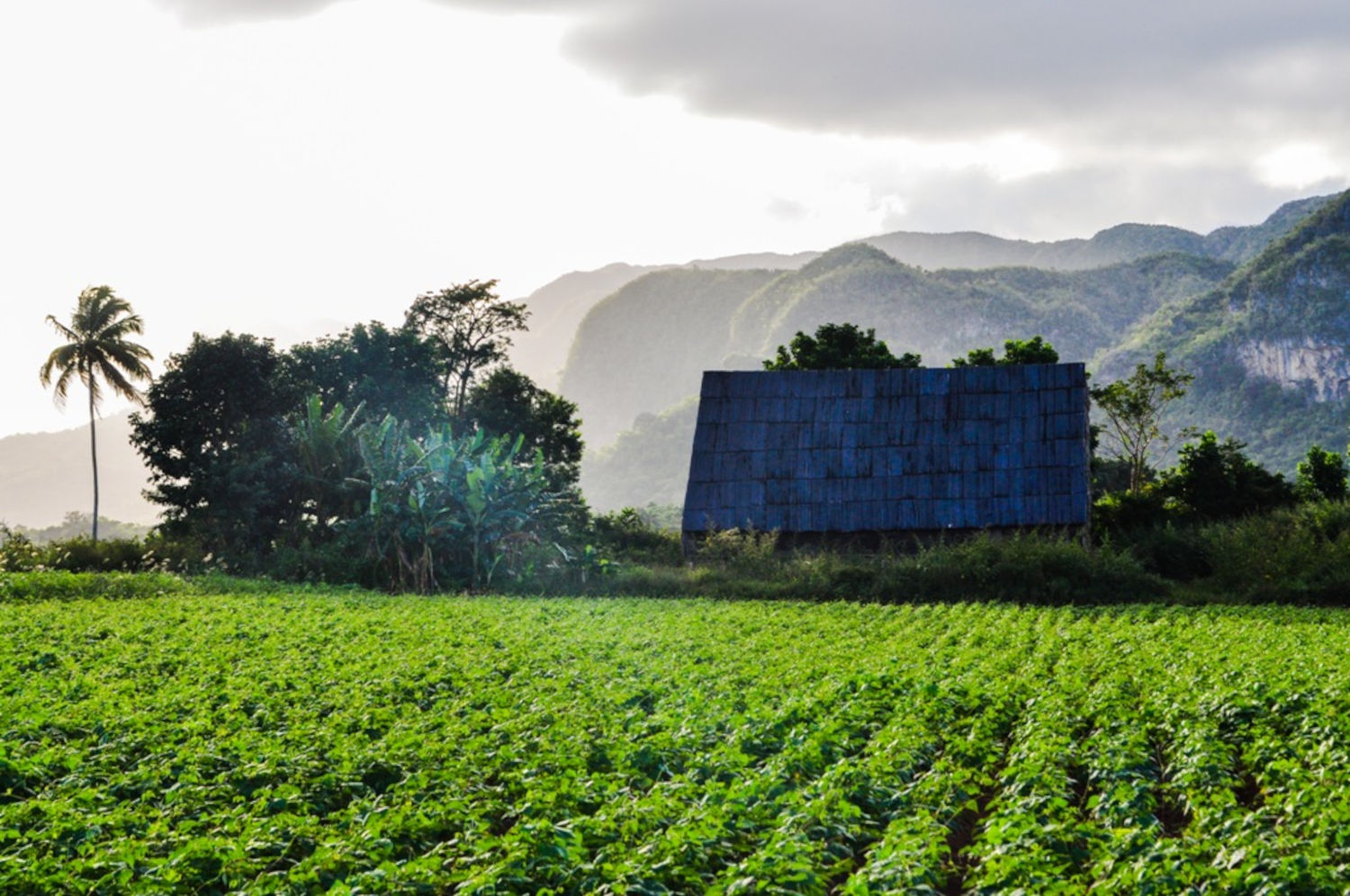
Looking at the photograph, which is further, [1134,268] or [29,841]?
[1134,268]

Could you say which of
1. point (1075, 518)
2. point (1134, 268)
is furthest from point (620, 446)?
point (1075, 518)

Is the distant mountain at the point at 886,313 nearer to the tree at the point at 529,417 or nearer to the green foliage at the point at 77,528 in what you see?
the green foliage at the point at 77,528

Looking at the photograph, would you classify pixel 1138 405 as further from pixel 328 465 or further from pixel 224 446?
pixel 224 446

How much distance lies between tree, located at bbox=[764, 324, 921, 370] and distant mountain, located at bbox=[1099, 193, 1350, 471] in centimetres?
4084

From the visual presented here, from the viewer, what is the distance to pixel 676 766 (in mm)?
9836

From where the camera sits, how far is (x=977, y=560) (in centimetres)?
2692

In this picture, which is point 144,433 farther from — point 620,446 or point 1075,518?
point 620,446

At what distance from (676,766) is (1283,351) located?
80237mm

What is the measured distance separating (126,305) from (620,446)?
3113 inches

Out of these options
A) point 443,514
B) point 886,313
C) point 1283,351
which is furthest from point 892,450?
point 886,313

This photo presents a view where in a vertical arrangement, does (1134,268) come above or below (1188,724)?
above

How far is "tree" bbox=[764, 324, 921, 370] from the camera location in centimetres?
4172

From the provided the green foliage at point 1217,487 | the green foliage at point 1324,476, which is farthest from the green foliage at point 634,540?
the green foliage at point 1324,476

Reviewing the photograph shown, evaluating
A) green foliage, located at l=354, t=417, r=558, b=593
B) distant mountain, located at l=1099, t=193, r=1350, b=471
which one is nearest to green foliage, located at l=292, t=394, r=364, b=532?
green foliage, located at l=354, t=417, r=558, b=593
